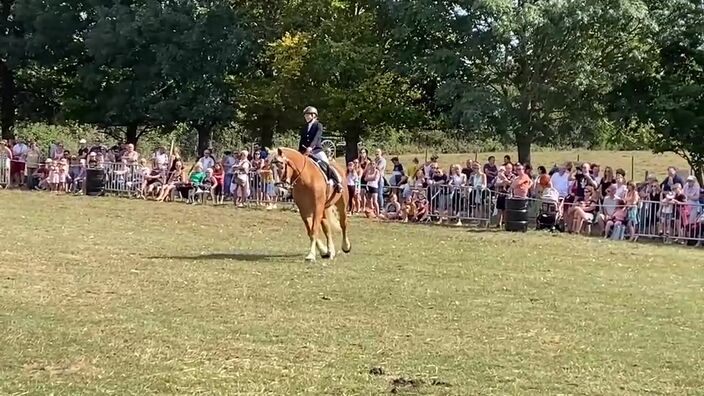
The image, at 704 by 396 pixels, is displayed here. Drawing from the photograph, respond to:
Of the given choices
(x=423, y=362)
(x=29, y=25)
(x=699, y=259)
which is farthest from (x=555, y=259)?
(x=29, y=25)

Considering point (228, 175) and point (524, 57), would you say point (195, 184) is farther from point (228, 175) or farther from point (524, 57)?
point (524, 57)

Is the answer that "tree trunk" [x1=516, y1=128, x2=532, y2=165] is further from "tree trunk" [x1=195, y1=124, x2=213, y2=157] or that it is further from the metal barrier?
"tree trunk" [x1=195, y1=124, x2=213, y2=157]

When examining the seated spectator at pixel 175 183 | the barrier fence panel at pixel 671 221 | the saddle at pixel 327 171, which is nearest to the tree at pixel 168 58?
the seated spectator at pixel 175 183

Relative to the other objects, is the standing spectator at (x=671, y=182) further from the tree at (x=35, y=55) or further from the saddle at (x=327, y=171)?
the tree at (x=35, y=55)

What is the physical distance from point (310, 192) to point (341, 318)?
5.23 metres

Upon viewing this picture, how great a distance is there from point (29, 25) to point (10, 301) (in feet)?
105

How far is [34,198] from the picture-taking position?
2658 centimetres

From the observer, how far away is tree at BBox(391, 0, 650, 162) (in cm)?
2873

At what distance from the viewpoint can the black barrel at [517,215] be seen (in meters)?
21.5

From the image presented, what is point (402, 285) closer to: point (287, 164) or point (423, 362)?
point (287, 164)

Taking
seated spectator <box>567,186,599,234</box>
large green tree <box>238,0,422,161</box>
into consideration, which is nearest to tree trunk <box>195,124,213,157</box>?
large green tree <box>238,0,422,161</box>

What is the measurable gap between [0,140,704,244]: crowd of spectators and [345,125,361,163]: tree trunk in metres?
7.91

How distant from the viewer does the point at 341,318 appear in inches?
400

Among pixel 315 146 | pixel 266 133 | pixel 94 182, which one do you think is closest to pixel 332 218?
pixel 315 146
